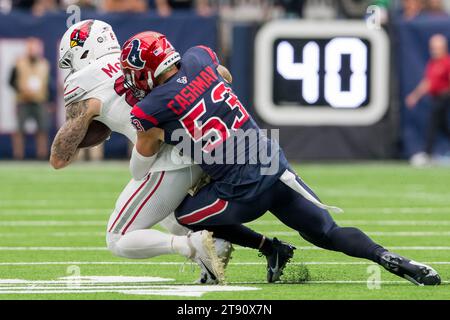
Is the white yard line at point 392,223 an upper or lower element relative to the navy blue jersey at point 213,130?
lower

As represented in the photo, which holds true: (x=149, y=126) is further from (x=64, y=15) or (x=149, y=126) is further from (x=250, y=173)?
(x=64, y=15)

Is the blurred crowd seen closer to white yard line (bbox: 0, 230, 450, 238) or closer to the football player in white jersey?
white yard line (bbox: 0, 230, 450, 238)

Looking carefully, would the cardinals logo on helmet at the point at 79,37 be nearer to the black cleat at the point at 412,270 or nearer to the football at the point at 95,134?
the football at the point at 95,134

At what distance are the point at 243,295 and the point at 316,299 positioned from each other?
1.19ft

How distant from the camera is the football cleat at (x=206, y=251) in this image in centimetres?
621

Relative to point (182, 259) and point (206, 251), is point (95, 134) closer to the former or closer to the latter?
point (206, 251)

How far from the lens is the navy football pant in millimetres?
6324

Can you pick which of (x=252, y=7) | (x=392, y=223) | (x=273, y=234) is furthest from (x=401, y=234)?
(x=252, y=7)

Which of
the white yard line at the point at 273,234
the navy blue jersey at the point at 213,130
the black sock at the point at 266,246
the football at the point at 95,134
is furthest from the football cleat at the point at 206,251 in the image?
the white yard line at the point at 273,234

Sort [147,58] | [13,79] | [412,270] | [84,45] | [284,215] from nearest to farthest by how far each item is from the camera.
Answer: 1. [412,270]
2. [147,58]
3. [284,215]
4. [84,45]
5. [13,79]

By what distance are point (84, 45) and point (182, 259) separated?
5.48ft

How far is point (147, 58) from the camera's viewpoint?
20.5 ft

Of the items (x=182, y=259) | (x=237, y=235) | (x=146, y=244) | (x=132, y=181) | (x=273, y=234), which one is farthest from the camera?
(x=273, y=234)

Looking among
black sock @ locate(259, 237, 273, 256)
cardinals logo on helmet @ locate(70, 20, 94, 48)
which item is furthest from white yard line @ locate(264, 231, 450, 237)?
cardinals logo on helmet @ locate(70, 20, 94, 48)
